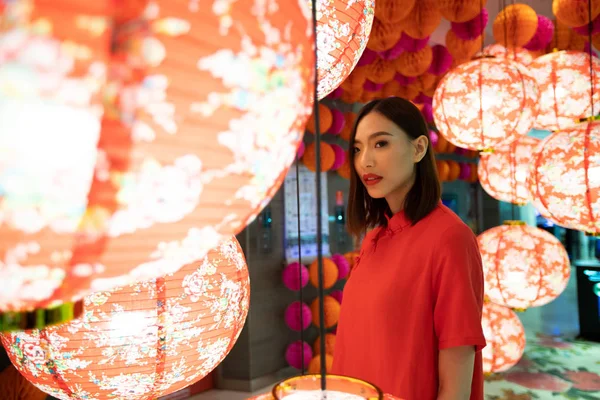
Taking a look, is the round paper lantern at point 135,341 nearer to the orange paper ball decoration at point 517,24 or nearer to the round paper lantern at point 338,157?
the orange paper ball decoration at point 517,24

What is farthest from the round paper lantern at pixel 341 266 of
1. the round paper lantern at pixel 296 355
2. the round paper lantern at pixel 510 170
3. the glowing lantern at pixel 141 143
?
the glowing lantern at pixel 141 143

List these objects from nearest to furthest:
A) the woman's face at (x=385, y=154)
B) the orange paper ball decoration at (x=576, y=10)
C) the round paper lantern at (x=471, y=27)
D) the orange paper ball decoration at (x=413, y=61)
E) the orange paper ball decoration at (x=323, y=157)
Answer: the woman's face at (x=385, y=154), the orange paper ball decoration at (x=576, y=10), the round paper lantern at (x=471, y=27), the orange paper ball decoration at (x=413, y=61), the orange paper ball decoration at (x=323, y=157)

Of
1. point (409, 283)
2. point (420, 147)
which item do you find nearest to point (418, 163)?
point (420, 147)

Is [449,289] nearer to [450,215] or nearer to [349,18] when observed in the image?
[450,215]

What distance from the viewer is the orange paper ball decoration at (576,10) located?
95.6 inches

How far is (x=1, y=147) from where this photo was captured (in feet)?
0.87

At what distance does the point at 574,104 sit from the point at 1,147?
258cm

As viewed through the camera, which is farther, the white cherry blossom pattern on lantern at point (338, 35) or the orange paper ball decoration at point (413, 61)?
the orange paper ball decoration at point (413, 61)

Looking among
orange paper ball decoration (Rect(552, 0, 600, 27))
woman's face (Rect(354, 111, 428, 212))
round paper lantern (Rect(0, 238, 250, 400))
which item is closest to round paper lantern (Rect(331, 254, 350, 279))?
→ orange paper ball decoration (Rect(552, 0, 600, 27))

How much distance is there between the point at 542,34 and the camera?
307 centimetres

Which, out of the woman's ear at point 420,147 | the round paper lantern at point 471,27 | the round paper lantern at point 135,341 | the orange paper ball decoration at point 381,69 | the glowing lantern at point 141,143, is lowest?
the round paper lantern at point 135,341

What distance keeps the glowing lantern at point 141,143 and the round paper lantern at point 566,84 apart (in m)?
2.30

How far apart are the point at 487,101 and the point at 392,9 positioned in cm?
58

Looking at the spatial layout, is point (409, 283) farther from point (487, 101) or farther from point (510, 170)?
point (510, 170)
